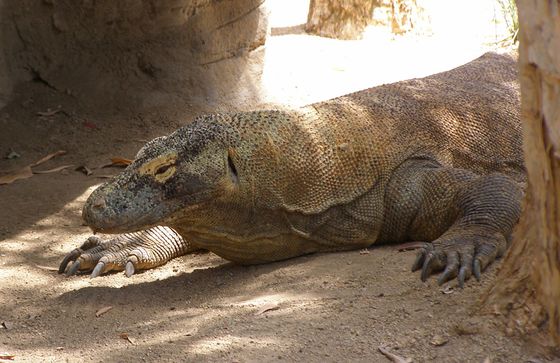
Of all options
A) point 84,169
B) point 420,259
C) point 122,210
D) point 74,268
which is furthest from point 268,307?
point 84,169

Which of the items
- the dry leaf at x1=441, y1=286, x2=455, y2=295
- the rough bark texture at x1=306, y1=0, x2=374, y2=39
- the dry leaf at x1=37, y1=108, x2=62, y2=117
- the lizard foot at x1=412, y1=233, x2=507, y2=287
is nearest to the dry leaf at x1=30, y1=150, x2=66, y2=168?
the dry leaf at x1=37, y1=108, x2=62, y2=117

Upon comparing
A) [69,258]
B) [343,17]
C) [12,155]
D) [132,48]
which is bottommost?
[69,258]

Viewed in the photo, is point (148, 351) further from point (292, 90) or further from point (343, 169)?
point (292, 90)

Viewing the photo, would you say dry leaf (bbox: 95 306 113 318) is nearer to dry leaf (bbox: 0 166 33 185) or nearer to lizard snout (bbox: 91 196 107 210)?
lizard snout (bbox: 91 196 107 210)

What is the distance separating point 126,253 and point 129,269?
129 mm

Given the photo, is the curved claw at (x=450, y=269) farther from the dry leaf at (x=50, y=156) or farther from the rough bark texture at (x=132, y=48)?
the rough bark texture at (x=132, y=48)

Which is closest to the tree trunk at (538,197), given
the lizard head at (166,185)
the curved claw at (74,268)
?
the lizard head at (166,185)

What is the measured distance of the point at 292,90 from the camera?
28.4 feet

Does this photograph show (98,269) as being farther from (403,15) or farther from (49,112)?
(403,15)

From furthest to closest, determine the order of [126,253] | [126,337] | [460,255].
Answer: [126,253] < [460,255] < [126,337]

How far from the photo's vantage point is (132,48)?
26.2 feet

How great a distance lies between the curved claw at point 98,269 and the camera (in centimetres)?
506

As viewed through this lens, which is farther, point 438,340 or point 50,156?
point 50,156

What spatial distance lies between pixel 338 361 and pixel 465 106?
2798mm
